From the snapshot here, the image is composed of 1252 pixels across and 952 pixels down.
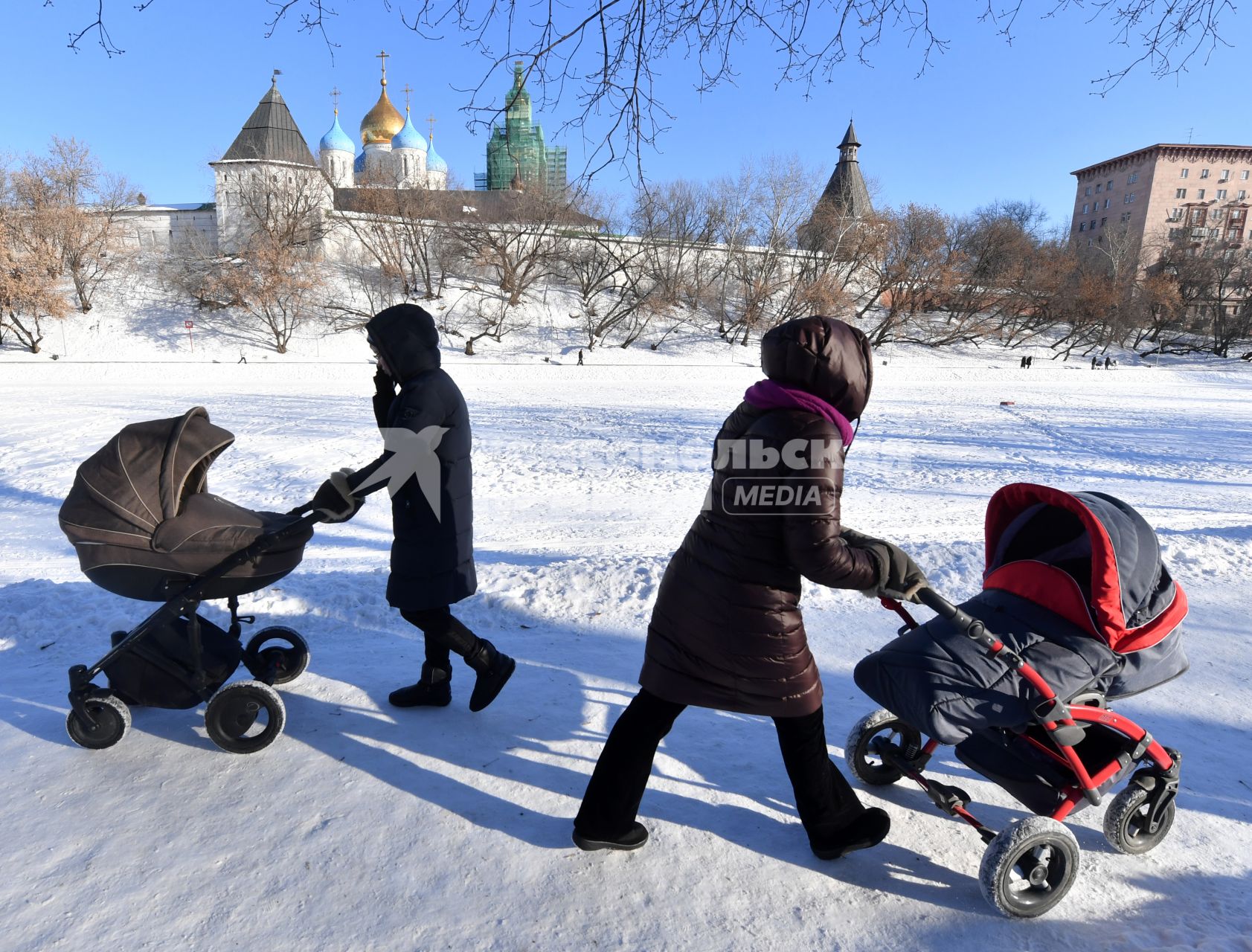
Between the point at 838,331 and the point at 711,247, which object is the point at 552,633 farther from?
the point at 711,247

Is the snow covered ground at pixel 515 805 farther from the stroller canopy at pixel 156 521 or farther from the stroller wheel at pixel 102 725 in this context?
the stroller canopy at pixel 156 521

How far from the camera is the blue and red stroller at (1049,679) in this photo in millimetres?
2209

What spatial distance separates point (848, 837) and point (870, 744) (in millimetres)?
508

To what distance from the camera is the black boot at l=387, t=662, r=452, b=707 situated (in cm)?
334

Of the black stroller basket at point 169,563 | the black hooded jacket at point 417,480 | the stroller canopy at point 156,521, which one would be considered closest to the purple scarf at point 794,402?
the black hooded jacket at point 417,480

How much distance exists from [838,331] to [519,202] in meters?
41.8

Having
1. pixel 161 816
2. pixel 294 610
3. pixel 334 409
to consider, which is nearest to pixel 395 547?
pixel 161 816

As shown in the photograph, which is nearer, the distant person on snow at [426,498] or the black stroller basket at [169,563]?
the black stroller basket at [169,563]

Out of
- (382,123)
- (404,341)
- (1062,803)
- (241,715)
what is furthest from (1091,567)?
(382,123)

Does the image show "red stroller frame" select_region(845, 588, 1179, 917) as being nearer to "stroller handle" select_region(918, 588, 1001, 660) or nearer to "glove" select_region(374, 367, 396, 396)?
"stroller handle" select_region(918, 588, 1001, 660)

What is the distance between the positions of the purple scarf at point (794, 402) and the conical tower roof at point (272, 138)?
159 ft

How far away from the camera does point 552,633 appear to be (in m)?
4.38

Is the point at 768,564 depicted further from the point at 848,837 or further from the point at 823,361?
the point at 848,837

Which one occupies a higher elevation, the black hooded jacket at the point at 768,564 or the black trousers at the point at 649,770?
the black hooded jacket at the point at 768,564
